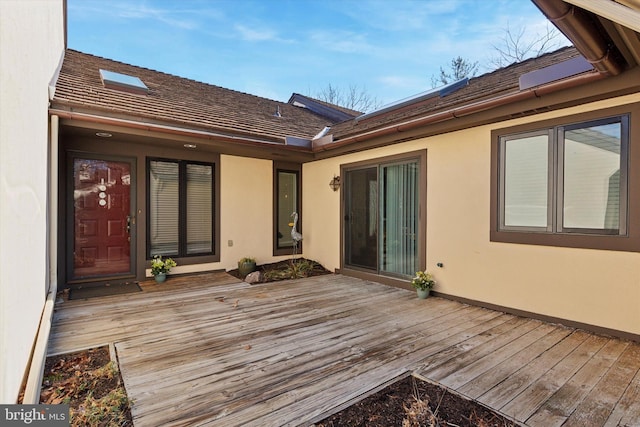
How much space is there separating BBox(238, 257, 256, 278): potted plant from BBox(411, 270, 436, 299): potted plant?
10.2ft

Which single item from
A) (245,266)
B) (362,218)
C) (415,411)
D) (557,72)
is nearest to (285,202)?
(245,266)

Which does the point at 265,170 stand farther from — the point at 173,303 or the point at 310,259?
the point at 173,303

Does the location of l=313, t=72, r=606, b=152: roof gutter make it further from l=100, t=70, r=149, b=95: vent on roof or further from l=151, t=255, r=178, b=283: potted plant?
l=151, t=255, r=178, b=283: potted plant

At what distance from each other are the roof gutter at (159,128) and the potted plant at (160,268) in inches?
87.0

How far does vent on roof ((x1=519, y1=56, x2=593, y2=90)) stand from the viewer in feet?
9.62

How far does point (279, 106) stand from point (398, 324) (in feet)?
23.2

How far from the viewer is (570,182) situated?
11.2ft

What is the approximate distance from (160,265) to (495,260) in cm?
517

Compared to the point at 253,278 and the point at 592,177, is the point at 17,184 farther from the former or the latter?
the point at 592,177

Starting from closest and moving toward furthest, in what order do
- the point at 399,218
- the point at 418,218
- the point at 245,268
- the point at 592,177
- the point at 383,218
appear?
the point at 592,177 < the point at 418,218 < the point at 399,218 < the point at 383,218 < the point at 245,268

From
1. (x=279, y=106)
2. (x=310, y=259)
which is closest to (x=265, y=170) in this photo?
(x=310, y=259)

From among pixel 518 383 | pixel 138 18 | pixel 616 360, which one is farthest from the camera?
pixel 138 18

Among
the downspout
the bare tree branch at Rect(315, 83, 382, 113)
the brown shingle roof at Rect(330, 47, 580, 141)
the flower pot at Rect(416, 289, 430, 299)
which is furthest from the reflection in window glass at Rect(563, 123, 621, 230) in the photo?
the bare tree branch at Rect(315, 83, 382, 113)

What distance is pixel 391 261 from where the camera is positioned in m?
5.32
